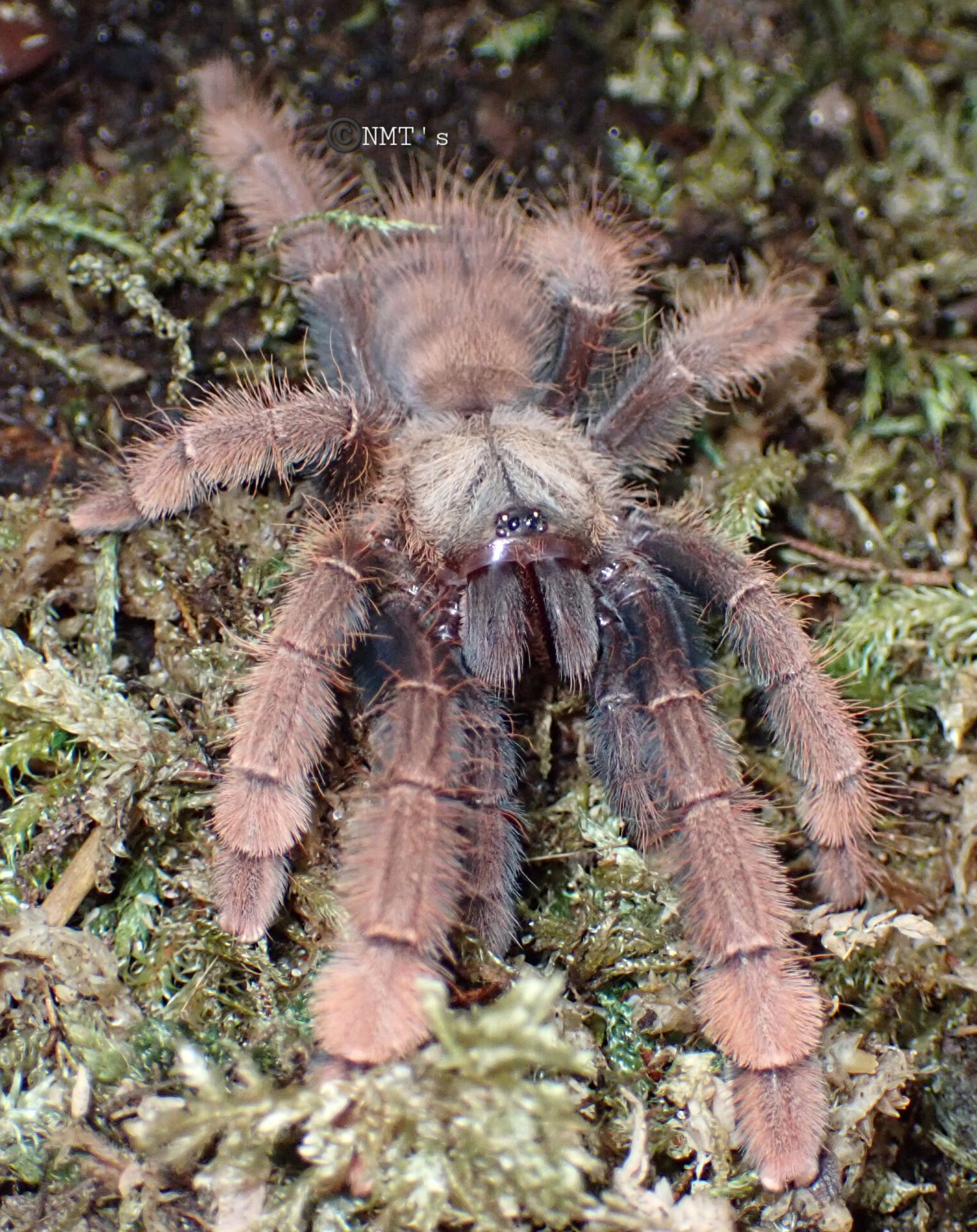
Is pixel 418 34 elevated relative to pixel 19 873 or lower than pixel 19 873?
elevated

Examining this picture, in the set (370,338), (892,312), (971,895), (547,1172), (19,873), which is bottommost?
(547,1172)

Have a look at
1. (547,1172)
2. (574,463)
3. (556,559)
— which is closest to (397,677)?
(556,559)

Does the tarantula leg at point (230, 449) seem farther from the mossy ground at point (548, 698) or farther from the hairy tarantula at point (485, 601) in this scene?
the mossy ground at point (548, 698)

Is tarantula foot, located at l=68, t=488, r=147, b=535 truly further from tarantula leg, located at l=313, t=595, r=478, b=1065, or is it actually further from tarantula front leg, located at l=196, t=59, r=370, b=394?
tarantula leg, located at l=313, t=595, r=478, b=1065

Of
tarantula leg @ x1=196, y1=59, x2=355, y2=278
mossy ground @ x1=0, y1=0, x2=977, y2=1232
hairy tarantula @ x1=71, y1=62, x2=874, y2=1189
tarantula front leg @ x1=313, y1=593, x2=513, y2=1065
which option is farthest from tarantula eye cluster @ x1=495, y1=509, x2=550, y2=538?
A: tarantula leg @ x1=196, y1=59, x2=355, y2=278

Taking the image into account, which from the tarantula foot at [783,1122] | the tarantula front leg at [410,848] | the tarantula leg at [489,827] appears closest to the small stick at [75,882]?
the tarantula front leg at [410,848]

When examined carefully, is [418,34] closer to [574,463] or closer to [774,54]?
[774,54]

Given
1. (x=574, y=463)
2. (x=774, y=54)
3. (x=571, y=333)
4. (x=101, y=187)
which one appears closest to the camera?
(x=574, y=463)
